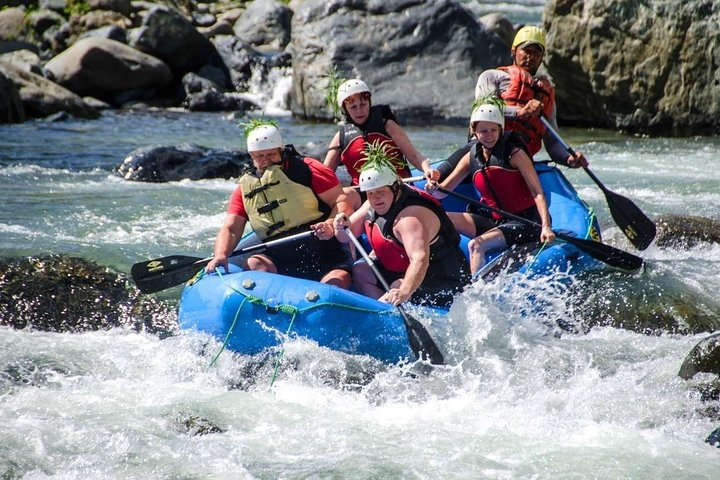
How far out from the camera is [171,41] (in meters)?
19.8

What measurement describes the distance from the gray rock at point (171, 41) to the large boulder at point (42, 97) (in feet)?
8.82

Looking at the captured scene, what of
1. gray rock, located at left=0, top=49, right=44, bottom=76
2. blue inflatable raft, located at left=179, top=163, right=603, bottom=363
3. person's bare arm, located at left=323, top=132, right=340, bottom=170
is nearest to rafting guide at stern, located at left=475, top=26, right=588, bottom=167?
person's bare arm, located at left=323, top=132, right=340, bottom=170

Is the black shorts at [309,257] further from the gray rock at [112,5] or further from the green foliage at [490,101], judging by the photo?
the gray rock at [112,5]

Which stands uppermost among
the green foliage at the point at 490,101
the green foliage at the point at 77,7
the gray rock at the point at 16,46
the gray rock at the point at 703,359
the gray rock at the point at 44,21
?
the green foliage at the point at 77,7

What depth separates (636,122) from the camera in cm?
1491

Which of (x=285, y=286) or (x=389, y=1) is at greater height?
(x=389, y=1)

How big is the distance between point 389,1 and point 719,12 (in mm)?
5307

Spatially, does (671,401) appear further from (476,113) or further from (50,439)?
(50,439)

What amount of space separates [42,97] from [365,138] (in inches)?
422

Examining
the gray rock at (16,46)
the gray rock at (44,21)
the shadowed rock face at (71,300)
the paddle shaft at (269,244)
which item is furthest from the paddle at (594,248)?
the gray rock at (44,21)

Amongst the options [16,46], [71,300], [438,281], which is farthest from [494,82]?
[16,46]

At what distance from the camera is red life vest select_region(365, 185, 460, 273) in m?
6.12

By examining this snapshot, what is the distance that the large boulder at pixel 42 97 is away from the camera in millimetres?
16672

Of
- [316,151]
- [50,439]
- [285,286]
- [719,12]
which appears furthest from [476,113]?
[719,12]
